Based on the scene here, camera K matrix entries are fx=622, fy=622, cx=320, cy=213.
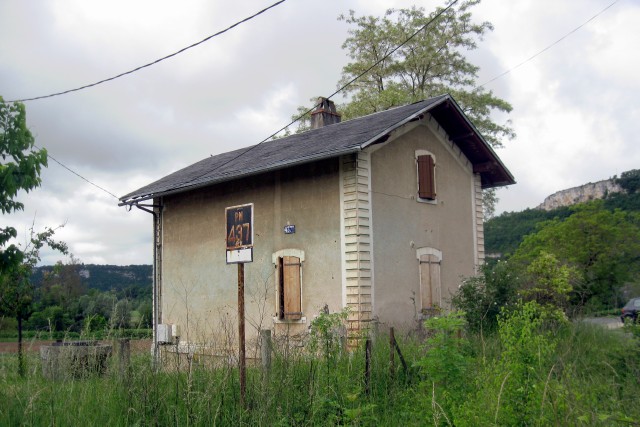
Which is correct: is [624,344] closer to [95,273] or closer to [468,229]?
[468,229]

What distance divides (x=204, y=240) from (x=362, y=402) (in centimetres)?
963

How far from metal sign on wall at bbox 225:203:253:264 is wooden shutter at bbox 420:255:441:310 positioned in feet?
27.4

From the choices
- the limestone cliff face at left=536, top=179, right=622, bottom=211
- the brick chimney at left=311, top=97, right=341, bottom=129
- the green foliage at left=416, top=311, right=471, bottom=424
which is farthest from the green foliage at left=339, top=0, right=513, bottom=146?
the limestone cliff face at left=536, top=179, right=622, bottom=211

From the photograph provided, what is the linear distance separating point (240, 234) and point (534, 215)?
57.1 metres

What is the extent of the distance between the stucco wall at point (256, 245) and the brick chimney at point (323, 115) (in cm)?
375

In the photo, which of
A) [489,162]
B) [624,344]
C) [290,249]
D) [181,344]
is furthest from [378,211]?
[181,344]

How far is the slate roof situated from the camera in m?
12.4

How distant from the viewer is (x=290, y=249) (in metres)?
13.4

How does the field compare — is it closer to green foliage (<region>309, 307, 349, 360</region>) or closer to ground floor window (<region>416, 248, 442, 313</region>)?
green foliage (<region>309, 307, 349, 360</region>)

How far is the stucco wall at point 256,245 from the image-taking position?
1284 cm

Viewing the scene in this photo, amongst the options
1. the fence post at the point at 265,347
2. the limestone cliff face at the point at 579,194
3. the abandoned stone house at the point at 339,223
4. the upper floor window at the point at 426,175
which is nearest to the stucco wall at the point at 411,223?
the abandoned stone house at the point at 339,223

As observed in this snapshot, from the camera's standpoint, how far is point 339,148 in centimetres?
1179

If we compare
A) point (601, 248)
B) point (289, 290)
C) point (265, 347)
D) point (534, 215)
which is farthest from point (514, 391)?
point (534, 215)

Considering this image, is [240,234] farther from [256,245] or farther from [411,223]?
[256,245]
